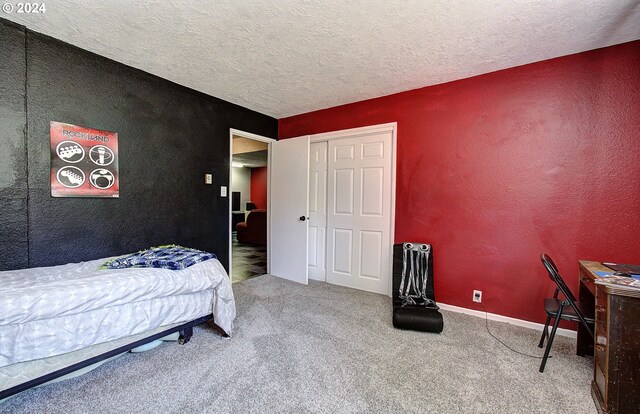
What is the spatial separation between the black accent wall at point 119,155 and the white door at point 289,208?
823 mm

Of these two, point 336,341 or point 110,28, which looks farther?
point 336,341

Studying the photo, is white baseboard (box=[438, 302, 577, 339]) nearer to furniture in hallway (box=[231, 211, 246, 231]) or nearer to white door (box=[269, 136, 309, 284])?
white door (box=[269, 136, 309, 284])

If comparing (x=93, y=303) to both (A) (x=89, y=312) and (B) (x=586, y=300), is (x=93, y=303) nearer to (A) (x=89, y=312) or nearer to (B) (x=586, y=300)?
(A) (x=89, y=312)

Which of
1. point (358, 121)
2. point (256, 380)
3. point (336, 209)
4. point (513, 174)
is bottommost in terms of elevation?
point (256, 380)

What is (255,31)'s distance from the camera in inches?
78.6

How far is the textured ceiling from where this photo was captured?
1744 millimetres

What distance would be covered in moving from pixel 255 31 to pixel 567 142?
283cm

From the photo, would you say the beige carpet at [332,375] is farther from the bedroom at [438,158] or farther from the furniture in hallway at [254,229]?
the furniture in hallway at [254,229]

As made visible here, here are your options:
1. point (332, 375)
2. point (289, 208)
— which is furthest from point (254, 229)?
point (332, 375)

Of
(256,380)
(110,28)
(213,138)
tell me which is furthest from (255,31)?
(256,380)

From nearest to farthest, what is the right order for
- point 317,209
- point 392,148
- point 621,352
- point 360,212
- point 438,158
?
point 621,352, point 438,158, point 392,148, point 360,212, point 317,209

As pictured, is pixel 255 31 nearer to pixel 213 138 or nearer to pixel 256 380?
pixel 213 138

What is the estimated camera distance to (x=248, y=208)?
9766 mm

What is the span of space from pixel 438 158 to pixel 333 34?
5.65ft
